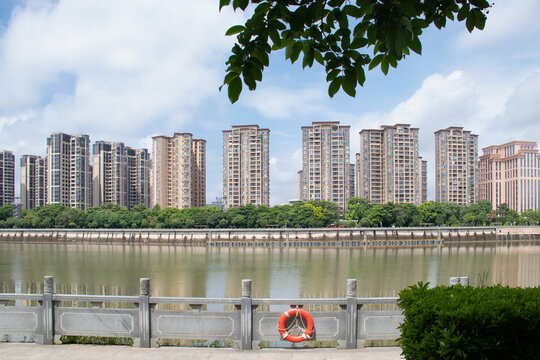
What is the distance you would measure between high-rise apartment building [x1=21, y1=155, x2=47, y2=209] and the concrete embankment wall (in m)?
27.4

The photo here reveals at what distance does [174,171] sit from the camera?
86.1 meters

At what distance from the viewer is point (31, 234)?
65625 mm

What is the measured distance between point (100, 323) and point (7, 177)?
362ft

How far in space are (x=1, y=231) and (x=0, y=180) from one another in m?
35.2

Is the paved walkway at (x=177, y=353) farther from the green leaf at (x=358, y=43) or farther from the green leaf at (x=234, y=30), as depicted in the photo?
the green leaf at (x=234, y=30)

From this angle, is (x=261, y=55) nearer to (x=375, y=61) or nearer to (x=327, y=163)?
(x=375, y=61)

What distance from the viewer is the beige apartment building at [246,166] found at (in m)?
82.8

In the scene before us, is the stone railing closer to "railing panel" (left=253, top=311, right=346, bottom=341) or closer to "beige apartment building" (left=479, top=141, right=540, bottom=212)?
"railing panel" (left=253, top=311, right=346, bottom=341)

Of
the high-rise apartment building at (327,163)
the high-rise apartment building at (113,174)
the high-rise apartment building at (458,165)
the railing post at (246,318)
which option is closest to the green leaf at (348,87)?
the railing post at (246,318)

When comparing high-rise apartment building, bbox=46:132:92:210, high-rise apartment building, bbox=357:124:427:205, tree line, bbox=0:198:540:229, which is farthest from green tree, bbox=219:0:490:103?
high-rise apartment building, bbox=46:132:92:210

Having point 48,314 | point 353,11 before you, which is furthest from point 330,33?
point 48,314

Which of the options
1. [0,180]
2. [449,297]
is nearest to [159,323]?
[449,297]

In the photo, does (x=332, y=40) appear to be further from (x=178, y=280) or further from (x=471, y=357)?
(x=178, y=280)

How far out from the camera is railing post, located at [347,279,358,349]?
5.82m
